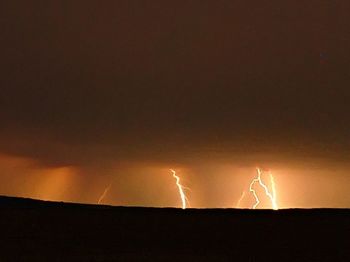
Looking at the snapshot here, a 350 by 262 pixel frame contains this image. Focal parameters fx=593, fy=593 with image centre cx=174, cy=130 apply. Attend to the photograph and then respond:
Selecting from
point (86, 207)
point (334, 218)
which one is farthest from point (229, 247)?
point (86, 207)

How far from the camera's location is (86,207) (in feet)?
11.1

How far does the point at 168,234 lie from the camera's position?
3.11 m

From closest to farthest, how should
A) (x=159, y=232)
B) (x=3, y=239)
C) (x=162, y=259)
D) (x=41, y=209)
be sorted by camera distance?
(x=162, y=259)
(x=3, y=239)
(x=159, y=232)
(x=41, y=209)

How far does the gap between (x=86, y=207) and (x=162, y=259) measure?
0.80 metres

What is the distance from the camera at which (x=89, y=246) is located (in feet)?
9.66

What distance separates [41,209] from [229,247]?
1.10 meters

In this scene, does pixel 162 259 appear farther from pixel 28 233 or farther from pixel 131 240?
pixel 28 233

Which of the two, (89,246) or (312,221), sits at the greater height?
(312,221)

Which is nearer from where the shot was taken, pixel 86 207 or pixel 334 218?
pixel 334 218

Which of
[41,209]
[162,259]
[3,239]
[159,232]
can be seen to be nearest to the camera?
[162,259]

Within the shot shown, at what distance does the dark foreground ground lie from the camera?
2826 mm

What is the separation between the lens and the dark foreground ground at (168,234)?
283 cm

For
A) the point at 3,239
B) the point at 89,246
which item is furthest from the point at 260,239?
the point at 3,239

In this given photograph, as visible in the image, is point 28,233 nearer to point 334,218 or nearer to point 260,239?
point 260,239
